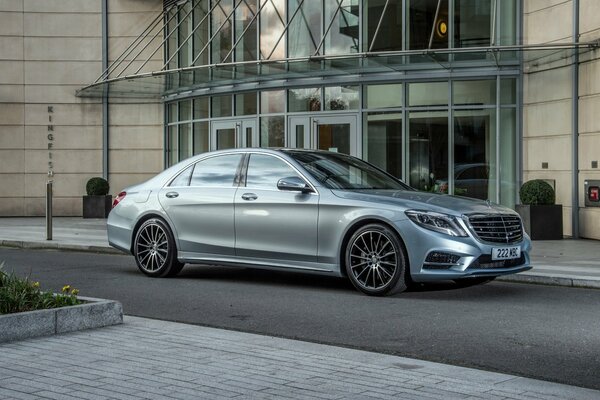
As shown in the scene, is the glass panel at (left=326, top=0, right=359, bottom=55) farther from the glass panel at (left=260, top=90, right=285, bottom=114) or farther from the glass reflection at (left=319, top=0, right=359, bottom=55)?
the glass panel at (left=260, top=90, right=285, bottom=114)

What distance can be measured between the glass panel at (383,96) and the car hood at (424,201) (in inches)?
413

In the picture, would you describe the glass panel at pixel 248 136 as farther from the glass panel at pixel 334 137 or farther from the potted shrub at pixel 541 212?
the potted shrub at pixel 541 212

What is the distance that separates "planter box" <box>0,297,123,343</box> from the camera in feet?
22.7

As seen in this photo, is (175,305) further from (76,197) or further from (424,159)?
(76,197)

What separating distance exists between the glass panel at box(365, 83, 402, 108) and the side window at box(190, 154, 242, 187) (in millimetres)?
9762

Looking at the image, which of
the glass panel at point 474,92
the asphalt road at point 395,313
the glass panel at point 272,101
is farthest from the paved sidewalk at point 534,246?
the glass panel at point 272,101

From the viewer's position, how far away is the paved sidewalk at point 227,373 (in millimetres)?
5328

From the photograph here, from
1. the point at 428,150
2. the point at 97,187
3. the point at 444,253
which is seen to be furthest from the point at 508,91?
the point at 97,187

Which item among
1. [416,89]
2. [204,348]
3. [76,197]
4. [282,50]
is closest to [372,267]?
[204,348]

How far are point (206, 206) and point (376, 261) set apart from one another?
8.16 feet

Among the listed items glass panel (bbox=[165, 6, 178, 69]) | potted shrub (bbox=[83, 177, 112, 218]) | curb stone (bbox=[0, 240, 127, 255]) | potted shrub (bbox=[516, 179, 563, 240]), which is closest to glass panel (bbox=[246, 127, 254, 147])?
glass panel (bbox=[165, 6, 178, 69])

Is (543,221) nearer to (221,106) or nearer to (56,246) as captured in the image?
(56,246)

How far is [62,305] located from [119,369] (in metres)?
1.77

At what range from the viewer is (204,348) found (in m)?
6.74
